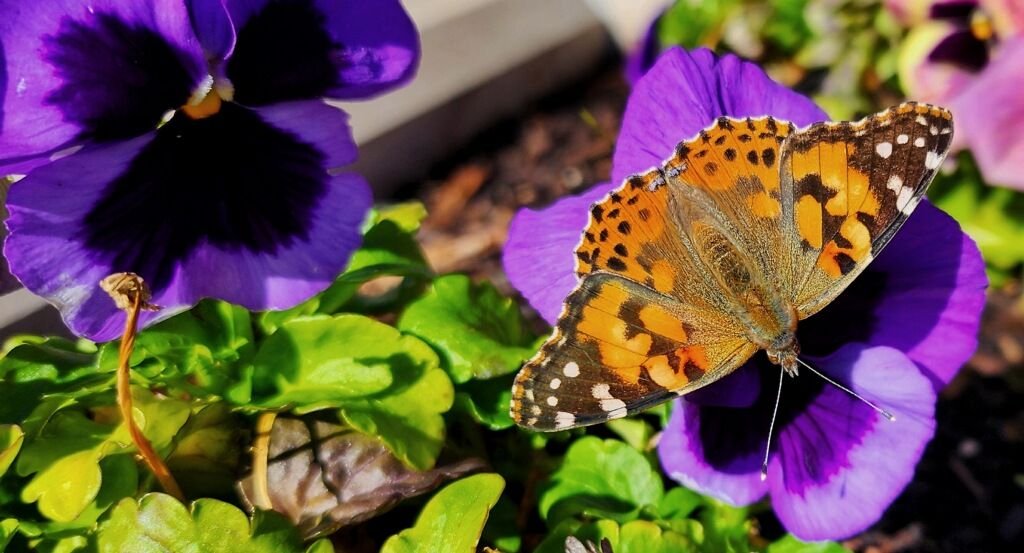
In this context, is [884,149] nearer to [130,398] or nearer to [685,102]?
[685,102]

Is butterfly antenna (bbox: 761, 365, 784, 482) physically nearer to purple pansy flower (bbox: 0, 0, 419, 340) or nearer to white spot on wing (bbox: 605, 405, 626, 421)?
white spot on wing (bbox: 605, 405, 626, 421)

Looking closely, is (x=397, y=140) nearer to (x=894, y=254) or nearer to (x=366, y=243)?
(x=366, y=243)

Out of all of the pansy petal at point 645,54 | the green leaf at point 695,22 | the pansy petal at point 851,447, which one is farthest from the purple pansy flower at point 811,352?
the green leaf at point 695,22

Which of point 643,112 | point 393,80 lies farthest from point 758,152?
point 393,80

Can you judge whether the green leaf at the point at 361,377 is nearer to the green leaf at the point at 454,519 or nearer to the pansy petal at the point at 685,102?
the green leaf at the point at 454,519

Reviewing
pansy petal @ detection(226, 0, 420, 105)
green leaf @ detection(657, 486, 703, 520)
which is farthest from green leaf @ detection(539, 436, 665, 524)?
pansy petal @ detection(226, 0, 420, 105)
